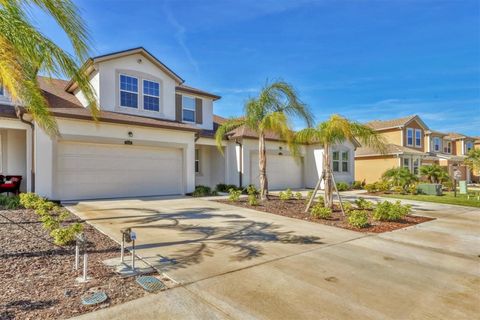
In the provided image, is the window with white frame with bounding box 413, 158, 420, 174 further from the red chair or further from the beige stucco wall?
the red chair

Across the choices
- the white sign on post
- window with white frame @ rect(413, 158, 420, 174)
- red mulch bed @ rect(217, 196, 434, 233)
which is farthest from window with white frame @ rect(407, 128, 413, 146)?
red mulch bed @ rect(217, 196, 434, 233)

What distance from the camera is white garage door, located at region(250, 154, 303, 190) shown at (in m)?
19.0

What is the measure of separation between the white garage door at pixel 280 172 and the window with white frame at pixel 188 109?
15.5 feet

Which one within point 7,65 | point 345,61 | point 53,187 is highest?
point 345,61

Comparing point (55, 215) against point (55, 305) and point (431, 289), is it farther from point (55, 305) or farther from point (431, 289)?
point (431, 289)

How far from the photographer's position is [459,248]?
20.8ft

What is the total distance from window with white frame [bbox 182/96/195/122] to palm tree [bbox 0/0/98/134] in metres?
12.1

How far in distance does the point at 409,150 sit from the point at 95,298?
2950cm

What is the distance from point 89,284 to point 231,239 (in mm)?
3281

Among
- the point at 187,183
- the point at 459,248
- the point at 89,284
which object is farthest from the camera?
the point at 187,183

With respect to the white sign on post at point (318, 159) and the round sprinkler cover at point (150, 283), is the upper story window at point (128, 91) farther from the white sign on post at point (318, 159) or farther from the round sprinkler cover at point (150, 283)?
the white sign on post at point (318, 159)

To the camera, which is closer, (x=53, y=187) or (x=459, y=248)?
(x=459, y=248)

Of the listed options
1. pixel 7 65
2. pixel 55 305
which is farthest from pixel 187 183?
pixel 55 305

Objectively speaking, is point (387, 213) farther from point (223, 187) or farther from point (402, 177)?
point (402, 177)
